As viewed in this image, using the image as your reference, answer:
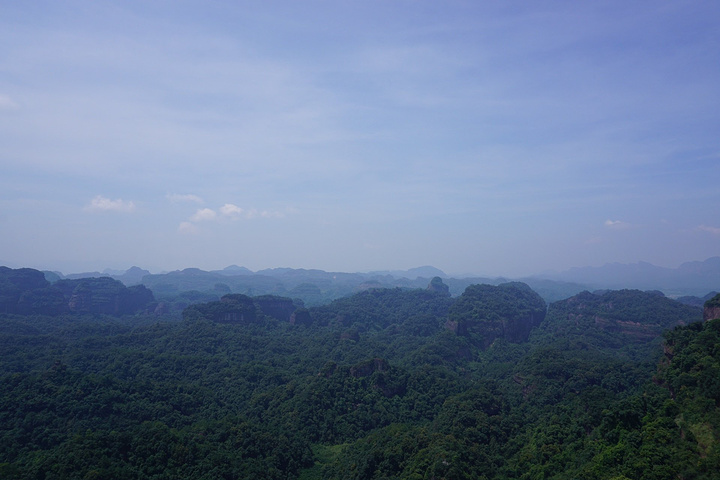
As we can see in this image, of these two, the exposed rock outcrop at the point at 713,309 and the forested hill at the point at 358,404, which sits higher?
the exposed rock outcrop at the point at 713,309

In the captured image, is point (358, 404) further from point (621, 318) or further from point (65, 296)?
point (65, 296)

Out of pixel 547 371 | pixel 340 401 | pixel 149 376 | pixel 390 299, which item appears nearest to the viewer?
pixel 340 401

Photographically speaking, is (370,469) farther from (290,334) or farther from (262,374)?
(290,334)

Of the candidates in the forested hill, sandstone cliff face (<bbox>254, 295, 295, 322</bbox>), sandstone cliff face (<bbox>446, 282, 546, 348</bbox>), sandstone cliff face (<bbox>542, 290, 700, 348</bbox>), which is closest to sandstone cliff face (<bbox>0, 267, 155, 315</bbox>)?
the forested hill

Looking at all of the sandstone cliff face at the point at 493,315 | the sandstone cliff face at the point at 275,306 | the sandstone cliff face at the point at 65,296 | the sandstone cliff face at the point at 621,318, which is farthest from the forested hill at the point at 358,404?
the sandstone cliff face at the point at 275,306

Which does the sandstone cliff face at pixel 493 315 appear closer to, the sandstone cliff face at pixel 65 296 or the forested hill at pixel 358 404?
the forested hill at pixel 358 404

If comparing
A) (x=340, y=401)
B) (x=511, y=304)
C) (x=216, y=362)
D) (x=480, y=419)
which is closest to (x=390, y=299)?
(x=511, y=304)

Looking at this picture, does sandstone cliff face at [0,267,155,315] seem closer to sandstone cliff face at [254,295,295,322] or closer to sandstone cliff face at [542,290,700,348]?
sandstone cliff face at [254,295,295,322]

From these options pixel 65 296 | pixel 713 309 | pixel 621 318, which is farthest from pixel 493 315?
pixel 65 296
